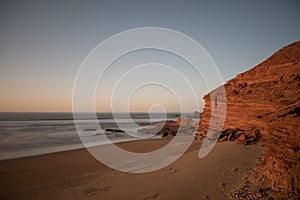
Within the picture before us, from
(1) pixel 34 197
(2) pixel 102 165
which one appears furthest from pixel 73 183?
(2) pixel 102 165

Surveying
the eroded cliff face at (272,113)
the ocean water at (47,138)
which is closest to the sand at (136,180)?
the eroded cliff face at (272,113)

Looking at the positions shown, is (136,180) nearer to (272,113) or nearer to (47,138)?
(272,113)

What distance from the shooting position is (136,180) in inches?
287

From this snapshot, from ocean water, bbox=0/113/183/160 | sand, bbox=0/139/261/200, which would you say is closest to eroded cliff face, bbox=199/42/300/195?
sand, bbox=0/139/261/200

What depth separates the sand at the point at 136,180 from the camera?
5965 millimetres

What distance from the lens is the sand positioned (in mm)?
5965

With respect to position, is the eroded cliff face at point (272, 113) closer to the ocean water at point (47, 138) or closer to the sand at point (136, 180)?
the sand at point (136, 180)

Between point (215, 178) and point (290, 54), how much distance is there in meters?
11.1

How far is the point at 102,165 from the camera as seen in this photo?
11.3m

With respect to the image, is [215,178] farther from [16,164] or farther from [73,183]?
[16,164]

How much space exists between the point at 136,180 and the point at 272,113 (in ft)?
18.9

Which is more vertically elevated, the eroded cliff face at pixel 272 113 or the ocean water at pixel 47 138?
the eroded cliff face at pixel 272 113

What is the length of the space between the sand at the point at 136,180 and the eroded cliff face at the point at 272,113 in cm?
128

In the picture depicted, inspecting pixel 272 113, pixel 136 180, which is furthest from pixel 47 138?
pixel 272 113
